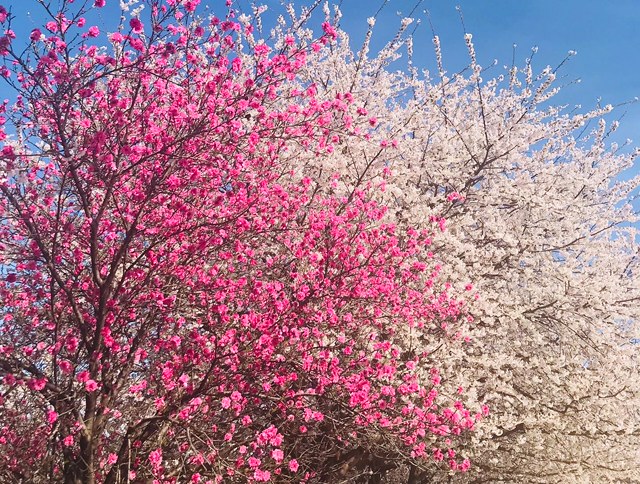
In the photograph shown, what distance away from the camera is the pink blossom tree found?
18.2ft

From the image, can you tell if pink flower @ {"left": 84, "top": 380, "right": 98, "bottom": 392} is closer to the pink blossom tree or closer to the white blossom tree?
the pink blossom tree

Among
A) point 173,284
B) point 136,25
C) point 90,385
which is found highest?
point 136,25

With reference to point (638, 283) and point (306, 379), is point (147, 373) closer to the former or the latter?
point (306, 379)

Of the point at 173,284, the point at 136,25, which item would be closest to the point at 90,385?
the point at 173,284

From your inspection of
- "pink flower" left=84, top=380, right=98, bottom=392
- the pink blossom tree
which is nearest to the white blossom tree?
the pink blossom tree

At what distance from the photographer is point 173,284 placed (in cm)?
617

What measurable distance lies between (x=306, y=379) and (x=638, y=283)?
30.7 ft

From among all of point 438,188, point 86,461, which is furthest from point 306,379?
point 438,188

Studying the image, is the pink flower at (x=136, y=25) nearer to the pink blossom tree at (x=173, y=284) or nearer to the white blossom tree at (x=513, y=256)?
the pink blossom tree at (x=173, y=284)

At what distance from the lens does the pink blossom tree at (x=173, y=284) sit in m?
5.56

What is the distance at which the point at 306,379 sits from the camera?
6.94 m

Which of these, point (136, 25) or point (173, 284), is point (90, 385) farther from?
point (136, 25)

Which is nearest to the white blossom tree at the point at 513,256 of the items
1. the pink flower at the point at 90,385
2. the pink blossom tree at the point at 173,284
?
the pink blossom tree at the point at 173,284

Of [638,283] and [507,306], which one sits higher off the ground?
[638,283]
